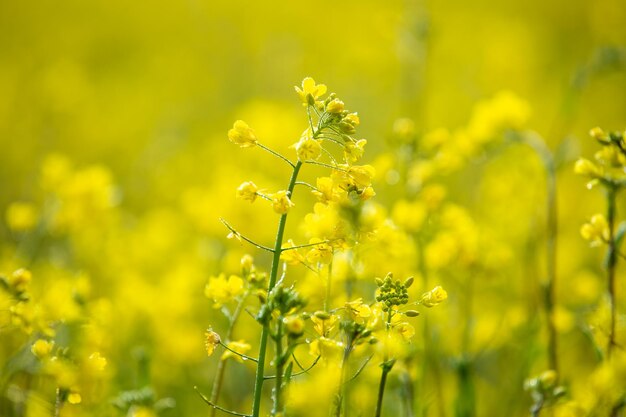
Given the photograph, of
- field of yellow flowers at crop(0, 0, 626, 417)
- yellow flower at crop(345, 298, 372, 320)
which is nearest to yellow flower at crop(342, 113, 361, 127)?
field of yellow flowers at crop(0, 0, 626, 417)

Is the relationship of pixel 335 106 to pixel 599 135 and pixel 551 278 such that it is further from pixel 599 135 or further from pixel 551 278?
pixel 551 278

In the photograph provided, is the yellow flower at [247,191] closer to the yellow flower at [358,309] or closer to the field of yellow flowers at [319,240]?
the field of yellow flowers at [319,240]

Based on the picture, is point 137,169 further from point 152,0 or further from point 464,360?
point 152,0

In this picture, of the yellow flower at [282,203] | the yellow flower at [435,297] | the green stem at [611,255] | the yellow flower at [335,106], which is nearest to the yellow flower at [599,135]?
the green stem at [611,255]

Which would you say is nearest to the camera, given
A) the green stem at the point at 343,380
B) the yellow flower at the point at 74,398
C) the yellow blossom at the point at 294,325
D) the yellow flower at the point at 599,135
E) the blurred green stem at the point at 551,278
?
the yellow blossom at the point at 294,325

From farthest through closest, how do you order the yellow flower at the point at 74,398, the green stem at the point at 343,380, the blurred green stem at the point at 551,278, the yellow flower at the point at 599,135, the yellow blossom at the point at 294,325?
the blurred green stem at the point at 551,278
the yellow flower at the point at 599,135
the yellow flower at the point at 74,398
the green stem at the point at 343,380
the yellow blossom at the point at 294,325

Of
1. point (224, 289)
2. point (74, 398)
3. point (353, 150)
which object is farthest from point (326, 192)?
point (74, 398)

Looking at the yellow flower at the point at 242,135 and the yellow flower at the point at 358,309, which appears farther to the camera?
the yellow flower at the point at 242,135

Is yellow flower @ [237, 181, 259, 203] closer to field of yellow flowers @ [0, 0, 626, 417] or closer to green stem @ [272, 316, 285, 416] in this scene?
field of yellow flowers @ [0, 0, 626, 417]
